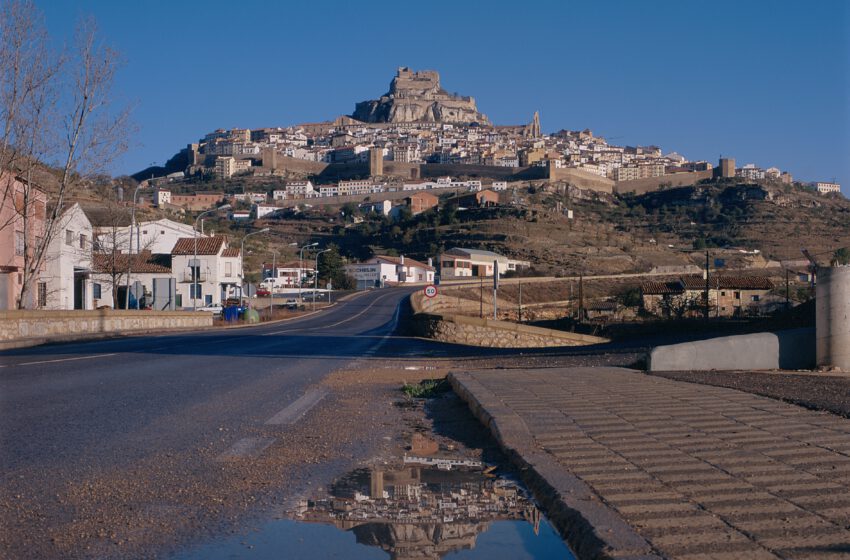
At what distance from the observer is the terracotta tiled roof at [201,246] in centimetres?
7019

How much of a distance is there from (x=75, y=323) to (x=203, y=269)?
136 feet

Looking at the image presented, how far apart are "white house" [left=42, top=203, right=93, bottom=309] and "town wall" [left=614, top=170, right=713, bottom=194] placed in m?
150

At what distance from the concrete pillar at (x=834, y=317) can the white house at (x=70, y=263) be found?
3768 cm

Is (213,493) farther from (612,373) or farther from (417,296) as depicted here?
(417,296)

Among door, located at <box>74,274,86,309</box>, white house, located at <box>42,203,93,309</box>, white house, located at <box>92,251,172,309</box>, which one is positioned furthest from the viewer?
door, located at <box>74,274,86,309</box>

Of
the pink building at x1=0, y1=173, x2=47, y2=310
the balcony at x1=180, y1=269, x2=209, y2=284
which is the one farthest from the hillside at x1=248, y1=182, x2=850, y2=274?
the pink building at x1=0, y1=173, x2=47, y2=310

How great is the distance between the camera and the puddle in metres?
4.72

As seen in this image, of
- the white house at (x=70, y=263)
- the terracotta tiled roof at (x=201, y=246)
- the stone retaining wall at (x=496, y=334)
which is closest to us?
the stone retaining wall at (x=496, y=334)

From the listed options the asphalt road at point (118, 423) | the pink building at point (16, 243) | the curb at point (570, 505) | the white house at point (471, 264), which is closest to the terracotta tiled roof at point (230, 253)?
the pink building at point (16, 243)

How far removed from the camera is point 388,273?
114 metres

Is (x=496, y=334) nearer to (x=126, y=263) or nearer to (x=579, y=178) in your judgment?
(x=126, y=263)

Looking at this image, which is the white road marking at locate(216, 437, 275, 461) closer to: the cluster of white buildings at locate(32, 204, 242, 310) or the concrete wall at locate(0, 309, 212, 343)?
the concrete wall at locate(0, 309, 212, 343)

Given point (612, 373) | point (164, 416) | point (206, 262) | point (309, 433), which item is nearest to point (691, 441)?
point (309, 433)

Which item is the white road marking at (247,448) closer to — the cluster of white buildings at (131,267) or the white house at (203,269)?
the cluster of white buildings at (131,267)
